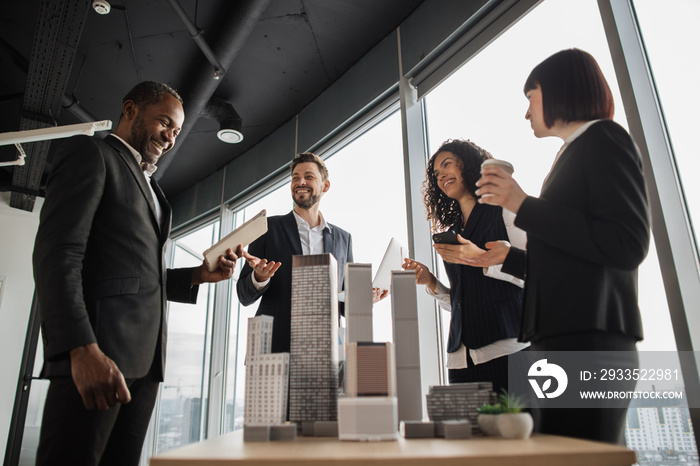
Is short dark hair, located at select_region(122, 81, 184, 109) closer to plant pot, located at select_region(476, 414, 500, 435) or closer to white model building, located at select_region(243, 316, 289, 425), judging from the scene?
white model building, located at select_region(243, 316, 289, 425)

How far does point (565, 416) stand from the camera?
37.4 inches

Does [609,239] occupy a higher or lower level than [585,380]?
higher

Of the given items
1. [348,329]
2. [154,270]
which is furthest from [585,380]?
[154,270]

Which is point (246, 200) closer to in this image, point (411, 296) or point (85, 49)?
point (85, 49)

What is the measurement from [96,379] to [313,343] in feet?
1.69

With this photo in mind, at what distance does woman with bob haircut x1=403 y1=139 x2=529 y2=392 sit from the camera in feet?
4.69

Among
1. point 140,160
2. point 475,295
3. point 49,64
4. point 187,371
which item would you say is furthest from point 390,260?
point 187,371

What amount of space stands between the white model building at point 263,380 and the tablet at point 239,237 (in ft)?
1.62

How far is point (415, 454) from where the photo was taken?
0.66 metres

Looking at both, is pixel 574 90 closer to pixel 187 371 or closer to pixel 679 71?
pixel 679 71

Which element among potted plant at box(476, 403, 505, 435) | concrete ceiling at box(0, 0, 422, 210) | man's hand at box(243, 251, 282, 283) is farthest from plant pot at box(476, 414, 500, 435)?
concrete ceiling at box(0, 0, 422, 210)

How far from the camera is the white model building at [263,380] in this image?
3.02 feet

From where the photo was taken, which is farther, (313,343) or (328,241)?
(328,241)

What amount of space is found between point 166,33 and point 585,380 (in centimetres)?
360
